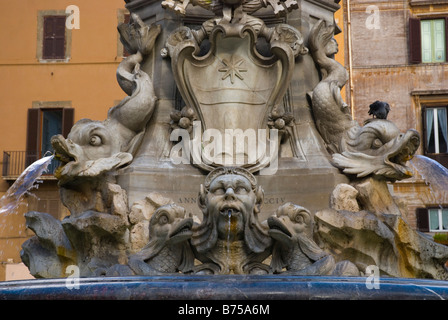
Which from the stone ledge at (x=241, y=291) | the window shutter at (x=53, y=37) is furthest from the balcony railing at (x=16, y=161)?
the stone ledge at (x=241, y=291)

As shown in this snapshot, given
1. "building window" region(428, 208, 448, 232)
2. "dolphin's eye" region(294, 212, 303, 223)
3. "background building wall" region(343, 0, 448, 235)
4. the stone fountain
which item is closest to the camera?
the stone fountain

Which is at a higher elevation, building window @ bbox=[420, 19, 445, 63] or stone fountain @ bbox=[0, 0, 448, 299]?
building window @ bbox=[420, 19, 445, 63]

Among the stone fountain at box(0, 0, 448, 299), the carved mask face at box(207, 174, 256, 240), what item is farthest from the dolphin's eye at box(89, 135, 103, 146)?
the carved mask face at box(207, 174, 256, 240)

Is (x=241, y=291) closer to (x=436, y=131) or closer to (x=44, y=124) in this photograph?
(x=436, y=131)

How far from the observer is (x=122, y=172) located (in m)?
8.09

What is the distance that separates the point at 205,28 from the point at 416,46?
66.1 ft

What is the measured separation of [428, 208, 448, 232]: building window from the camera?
25578mm

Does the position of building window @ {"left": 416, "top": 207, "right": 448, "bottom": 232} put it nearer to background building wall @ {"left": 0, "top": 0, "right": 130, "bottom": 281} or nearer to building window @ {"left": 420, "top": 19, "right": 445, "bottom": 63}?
building window @ {"left": 420, "top": 19, "right": 445, "bottom": 63}

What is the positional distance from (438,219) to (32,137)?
37.0 ft

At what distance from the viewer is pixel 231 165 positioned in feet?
26.6

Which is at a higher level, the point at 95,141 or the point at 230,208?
the point at 95,141

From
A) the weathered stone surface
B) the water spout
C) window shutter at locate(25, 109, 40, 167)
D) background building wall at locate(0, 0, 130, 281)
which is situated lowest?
the weathered stone surface

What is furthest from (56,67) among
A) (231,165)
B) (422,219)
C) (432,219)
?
(231,165)

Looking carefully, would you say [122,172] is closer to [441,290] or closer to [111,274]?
[111,274]
